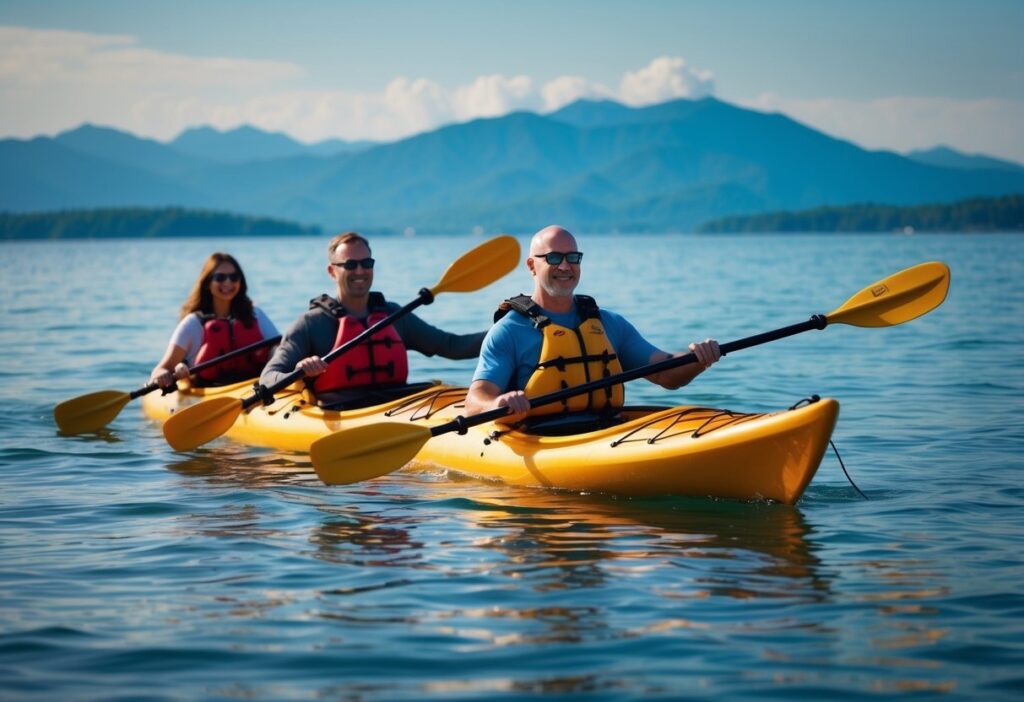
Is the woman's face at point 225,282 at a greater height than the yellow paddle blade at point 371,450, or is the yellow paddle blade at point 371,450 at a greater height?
the woman's face at point 225,282

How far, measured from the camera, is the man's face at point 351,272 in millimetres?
8328

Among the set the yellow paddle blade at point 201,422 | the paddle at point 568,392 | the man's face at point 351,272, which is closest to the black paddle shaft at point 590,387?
the paddle at point 568,392

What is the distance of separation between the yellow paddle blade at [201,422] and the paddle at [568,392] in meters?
1.91

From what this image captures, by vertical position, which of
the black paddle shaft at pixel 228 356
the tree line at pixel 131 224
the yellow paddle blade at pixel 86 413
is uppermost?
the tree line at pixel 131 224

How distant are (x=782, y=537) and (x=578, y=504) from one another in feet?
3.88

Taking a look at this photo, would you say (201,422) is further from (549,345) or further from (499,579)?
(499,579)

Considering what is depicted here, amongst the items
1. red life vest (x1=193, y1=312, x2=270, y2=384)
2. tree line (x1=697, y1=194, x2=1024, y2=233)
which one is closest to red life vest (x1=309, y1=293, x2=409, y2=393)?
red life vest (x1=193, y1=312, x2=270, y2=384)

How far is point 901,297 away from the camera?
25.0 ft

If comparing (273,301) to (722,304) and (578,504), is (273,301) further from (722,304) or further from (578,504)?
(578,504)

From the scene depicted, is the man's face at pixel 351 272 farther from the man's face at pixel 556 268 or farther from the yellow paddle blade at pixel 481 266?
the man's face at pixel 556 268

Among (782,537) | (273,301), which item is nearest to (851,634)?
(782,537)

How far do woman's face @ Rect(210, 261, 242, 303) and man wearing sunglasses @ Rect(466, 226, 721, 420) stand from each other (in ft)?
11.8

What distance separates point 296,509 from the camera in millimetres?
7066

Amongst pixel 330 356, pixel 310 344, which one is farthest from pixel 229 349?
pixel 330 356
